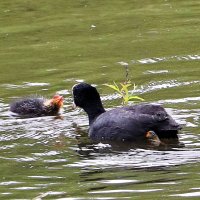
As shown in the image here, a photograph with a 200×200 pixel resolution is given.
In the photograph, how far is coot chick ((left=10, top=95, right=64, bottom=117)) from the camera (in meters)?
13.0

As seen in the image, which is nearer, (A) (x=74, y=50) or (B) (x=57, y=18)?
(A) (x=74, y=50)

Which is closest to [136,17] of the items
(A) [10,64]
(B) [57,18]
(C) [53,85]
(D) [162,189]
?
(B) [57,18]

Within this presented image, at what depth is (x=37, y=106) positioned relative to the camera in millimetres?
13227

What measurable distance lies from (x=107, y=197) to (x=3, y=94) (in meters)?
5.97

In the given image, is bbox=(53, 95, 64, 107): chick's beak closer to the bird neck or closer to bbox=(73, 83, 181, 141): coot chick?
the bird neck

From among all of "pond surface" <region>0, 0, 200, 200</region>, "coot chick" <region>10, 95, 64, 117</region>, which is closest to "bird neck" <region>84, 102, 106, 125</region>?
"pond surface" <region>0, 0, 200, 200</region>

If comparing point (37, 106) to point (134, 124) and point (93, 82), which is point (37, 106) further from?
point (134, 124)

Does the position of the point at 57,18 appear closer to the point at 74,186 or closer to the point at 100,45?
the point at 100,45

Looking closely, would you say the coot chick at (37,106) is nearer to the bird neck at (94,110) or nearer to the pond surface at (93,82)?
the pond surface at (93,82)

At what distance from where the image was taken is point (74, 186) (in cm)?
894

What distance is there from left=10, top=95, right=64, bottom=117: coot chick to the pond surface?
15 cm

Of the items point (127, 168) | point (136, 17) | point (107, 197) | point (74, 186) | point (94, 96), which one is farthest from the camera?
point (136, 17)

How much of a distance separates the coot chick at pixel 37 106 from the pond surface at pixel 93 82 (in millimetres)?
150

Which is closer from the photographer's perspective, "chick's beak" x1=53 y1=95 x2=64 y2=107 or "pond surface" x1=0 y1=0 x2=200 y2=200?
"pond surface" x1=0 y1=0 x2=200 y2=200
